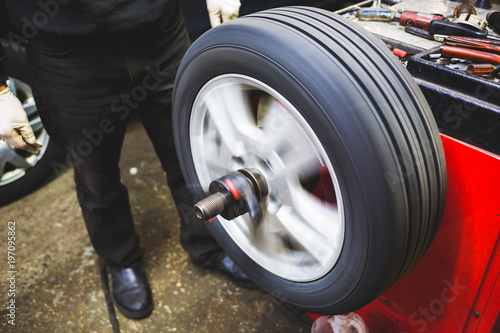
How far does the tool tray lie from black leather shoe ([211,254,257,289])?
3.19ft

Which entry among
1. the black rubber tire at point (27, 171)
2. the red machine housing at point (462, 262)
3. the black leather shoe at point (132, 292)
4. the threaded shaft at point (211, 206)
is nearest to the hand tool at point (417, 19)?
the red machine housing at point (462, 262)

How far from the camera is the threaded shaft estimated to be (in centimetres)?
87

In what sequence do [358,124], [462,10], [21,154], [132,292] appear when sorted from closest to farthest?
[358,124]
[462,10]
[132,292]
[21,154]

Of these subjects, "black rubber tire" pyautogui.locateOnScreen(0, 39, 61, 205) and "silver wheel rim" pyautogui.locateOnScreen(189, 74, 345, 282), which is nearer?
"silver wheel rim" pyautogui.locateOnScreen(189, 74, 345, 282)

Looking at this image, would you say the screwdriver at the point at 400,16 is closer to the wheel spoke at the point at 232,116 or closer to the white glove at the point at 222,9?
the white glove at the point at 222,9

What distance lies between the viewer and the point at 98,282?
1.68 m

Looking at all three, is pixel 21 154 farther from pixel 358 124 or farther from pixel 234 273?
pixel 358 124

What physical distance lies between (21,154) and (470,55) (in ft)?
6.39

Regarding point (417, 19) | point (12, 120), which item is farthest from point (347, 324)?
point (12, 120)

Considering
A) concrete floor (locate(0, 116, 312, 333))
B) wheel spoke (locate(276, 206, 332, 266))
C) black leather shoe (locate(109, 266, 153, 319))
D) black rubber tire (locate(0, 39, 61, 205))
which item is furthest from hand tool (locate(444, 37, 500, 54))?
black rubber tire (locate(0, 39, 61, 205))

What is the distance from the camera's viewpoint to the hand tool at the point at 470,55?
2.98 feet

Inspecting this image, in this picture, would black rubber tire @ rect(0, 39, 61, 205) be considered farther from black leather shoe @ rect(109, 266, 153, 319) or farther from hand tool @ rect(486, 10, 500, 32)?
hand tool @ rect(486, 10, 500, 32)

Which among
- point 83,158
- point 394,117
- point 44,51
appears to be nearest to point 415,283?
point 394,117

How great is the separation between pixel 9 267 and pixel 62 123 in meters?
0.85
